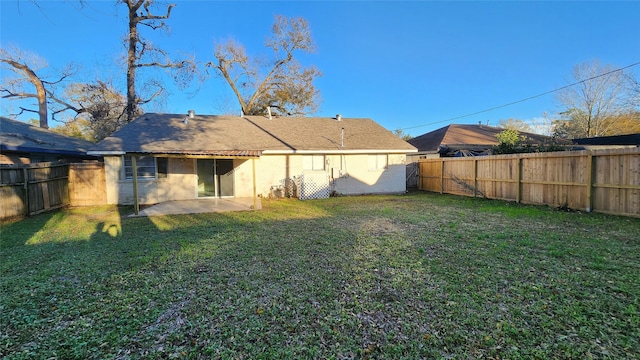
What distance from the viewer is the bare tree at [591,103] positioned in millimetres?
23969

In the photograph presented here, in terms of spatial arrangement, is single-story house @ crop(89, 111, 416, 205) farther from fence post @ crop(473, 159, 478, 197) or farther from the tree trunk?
the tree trunk

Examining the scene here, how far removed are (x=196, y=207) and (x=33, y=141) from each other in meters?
8.87

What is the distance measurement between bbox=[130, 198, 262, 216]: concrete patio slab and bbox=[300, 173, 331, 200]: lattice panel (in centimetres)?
268

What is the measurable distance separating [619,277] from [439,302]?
2.51 meters

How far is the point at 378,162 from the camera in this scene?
14047 millimetres

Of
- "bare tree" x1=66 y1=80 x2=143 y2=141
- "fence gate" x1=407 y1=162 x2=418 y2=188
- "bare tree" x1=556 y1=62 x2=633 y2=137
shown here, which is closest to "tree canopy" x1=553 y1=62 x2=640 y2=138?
"bare tree" x1=556 y1=62 x2=633 y2=137

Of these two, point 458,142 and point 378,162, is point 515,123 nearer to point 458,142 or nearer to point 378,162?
point 458,142

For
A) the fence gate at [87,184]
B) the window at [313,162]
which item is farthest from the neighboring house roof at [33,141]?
the window at [313,162]

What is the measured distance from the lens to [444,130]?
1933 centimetres

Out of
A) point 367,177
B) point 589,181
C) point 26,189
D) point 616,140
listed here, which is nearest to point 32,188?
point 26,189

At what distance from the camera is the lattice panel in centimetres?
1262

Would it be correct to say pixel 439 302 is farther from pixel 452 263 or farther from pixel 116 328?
pixel 116 328

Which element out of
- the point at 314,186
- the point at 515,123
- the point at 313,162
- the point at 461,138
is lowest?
the point at 314,186

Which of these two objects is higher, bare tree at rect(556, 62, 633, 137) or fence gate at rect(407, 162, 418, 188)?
bare tree at rect(556, 62, 633, 137)
